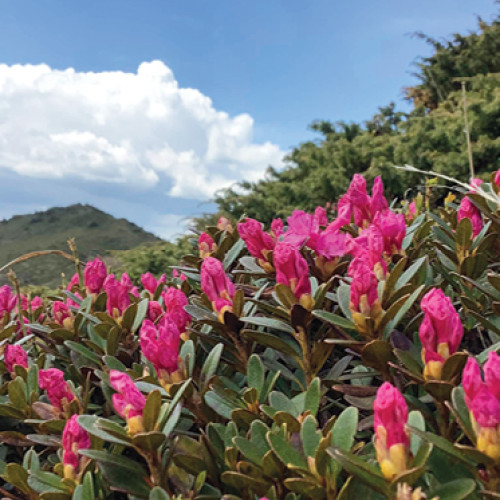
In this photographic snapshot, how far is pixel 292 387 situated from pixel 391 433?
354 millimetres

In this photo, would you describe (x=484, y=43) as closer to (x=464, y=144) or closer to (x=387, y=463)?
(x=464, y=144)

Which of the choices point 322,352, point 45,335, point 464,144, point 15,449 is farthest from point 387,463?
point 464,144

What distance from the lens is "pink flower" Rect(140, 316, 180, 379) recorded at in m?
0.96

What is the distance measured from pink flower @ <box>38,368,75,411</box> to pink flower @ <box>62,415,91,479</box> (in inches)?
5.7

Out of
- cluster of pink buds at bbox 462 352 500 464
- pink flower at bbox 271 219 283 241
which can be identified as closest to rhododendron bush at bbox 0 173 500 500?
cluster of pink buds at bbox 462 352 500 464

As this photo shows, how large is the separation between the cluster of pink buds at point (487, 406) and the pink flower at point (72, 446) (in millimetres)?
634

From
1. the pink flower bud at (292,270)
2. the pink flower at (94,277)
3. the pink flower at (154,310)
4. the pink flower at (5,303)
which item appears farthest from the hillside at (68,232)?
the pink flower bud at (292,270)

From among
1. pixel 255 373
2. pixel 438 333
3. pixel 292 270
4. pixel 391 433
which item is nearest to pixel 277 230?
pixel 292 270

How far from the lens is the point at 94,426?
0.87 metres

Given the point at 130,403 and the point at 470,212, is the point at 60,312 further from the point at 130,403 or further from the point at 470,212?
the point at 470,212

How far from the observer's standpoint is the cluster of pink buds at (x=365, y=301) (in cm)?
91

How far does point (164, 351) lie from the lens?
3.15 ft

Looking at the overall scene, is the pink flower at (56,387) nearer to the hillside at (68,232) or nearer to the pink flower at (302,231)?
the pink flower at (302,231)

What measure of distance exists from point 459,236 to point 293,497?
0.74 m
